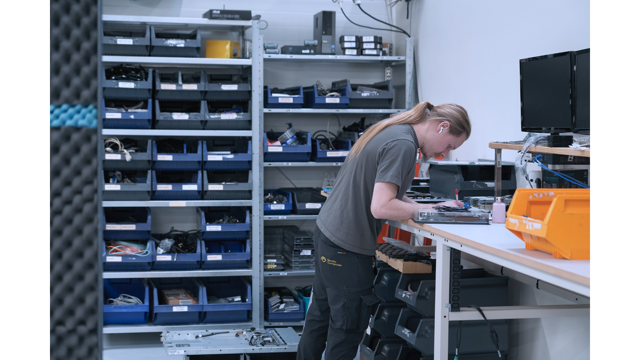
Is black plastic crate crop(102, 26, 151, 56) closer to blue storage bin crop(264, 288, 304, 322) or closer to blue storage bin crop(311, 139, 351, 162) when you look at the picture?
blue storage bin crop(311, 139, 351, 162)

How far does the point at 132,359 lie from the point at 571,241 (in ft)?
10.4

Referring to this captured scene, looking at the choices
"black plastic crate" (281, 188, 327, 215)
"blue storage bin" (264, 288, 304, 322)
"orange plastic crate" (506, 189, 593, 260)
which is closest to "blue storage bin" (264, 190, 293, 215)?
"black plastic crate" (281, 188, 327, 215)

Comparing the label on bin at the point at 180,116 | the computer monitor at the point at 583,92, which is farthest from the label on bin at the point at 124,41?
the computer monitor at the point at 583,92

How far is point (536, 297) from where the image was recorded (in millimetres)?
2783

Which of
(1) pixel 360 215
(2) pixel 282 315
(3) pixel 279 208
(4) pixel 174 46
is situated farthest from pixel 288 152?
(1) pixel 360 215

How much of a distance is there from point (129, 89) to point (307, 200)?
1559 millimetres

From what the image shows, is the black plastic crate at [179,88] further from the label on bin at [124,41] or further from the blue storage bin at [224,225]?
the blue storage bin at [224,225]

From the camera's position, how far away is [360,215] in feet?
7.57

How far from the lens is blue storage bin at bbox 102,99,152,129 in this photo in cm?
389

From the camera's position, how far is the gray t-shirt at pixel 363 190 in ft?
7.25

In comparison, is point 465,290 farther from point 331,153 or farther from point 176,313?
point 176,313

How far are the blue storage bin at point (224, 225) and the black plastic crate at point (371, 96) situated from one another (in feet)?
3.86
